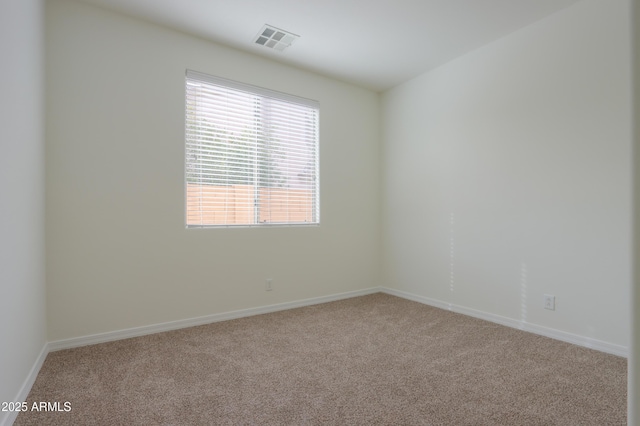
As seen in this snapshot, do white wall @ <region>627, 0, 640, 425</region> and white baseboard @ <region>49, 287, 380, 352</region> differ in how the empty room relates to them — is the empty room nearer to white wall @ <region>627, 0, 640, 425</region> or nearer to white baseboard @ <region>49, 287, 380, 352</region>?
white baseboard @ <region>49, 287, 380, 352</region>

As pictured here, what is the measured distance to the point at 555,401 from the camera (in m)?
1.88

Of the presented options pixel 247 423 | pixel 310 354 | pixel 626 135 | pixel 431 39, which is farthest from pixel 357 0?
pixel 247 423

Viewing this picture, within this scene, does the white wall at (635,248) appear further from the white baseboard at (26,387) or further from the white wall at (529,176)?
the white wall at (529,176)

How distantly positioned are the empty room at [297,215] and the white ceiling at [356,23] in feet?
0.08

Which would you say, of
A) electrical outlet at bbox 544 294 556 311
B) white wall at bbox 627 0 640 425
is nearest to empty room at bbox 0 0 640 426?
electrical outlet at bbox 544 294 556 311

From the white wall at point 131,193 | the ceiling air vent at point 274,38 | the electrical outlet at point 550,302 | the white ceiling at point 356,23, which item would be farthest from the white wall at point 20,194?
the electrical outlet at point 550,302

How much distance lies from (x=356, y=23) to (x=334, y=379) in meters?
2.84

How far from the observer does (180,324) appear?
3.10 meters

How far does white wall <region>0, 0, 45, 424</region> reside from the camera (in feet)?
5.33

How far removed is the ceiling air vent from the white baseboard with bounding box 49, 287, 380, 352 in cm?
266

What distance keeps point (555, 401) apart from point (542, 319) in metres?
1.25

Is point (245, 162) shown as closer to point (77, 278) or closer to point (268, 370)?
point (77, 278)

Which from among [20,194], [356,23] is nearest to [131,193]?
[20,194]

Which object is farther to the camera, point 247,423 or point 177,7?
point 177,7
